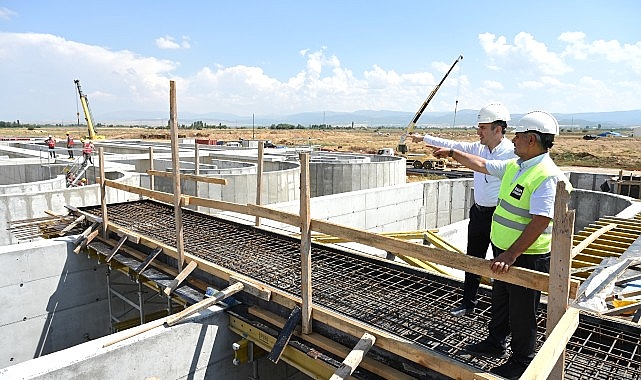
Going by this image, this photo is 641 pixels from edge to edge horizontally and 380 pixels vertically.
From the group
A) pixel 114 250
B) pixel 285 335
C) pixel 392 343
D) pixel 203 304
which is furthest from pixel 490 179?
pixel 114 250

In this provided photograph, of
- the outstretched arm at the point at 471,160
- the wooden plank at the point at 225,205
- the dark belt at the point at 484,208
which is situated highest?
the outstretched arm at the point at 471,160

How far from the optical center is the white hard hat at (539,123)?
9.24 ft

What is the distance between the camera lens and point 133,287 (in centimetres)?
870

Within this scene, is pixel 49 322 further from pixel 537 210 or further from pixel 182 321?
pixel 537 210

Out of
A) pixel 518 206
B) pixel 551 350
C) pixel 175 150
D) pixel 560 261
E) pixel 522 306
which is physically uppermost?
pixel 175 150

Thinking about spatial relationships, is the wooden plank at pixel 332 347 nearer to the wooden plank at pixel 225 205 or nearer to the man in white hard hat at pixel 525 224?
the man in white hard hat at pixel 525 224

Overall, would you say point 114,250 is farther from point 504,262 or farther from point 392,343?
point 504,262

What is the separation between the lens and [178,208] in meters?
5.70

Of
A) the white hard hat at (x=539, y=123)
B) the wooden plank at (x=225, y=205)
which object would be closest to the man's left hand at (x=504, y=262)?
the white hard hat at (x=539, y=123)

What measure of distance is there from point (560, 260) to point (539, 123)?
0.92m

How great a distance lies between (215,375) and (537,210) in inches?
153

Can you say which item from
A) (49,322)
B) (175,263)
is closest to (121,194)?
(49,322)

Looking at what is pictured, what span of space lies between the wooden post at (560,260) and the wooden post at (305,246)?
6.86 feet

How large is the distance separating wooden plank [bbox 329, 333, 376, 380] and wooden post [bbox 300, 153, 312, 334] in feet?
2.34
